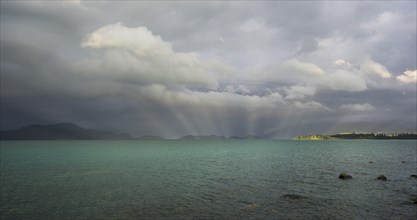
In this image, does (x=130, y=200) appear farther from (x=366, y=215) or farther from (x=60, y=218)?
(x=366, y=215)

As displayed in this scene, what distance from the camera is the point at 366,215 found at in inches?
1347

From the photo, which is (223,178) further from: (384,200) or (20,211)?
(20,211)

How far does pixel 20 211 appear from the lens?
3481 centimetres

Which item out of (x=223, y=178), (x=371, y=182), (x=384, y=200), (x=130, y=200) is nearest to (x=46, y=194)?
(x=130, y=200)

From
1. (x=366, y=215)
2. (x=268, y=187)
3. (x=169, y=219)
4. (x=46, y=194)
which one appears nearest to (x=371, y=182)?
(x=268, y=187)

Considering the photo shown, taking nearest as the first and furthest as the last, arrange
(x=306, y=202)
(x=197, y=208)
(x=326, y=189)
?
(x=197, y=208) → (x=306, y=202) → (x=326, y=189)

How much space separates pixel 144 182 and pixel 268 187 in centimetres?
2461

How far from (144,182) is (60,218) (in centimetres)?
2644

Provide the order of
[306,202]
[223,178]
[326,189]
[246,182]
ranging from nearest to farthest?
[306,202]
[326,189]
[246,182]
[223,178]

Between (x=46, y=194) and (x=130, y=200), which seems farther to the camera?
(x=46, y=194)

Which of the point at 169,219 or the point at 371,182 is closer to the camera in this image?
the point at 169,219

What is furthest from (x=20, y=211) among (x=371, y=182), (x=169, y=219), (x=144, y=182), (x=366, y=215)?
(x=371, y=182)

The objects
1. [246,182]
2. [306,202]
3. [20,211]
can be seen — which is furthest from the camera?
[246,182]

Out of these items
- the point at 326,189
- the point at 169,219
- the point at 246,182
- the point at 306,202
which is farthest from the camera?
the point at 246,182
